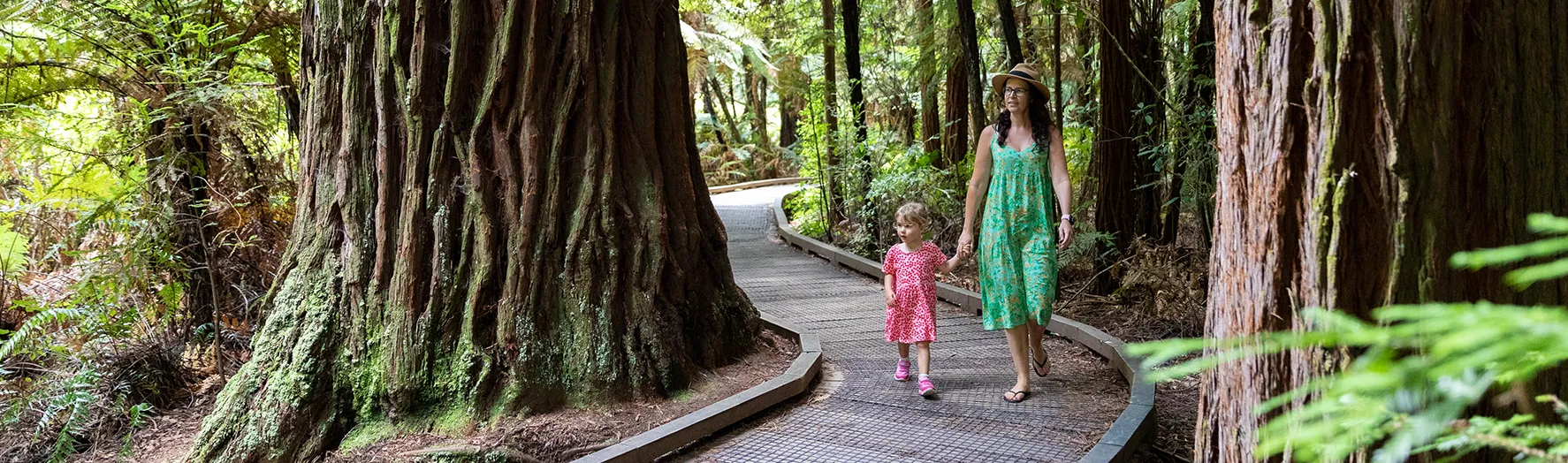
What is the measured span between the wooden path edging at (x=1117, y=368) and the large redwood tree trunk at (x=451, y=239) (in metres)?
2.74

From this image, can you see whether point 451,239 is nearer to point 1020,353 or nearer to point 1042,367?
point 1020,353

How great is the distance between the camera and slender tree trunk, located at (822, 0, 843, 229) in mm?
14500

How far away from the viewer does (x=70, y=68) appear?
8383mm

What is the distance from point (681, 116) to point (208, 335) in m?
4.58

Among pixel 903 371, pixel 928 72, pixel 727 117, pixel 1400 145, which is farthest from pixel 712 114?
pixel 1400 145

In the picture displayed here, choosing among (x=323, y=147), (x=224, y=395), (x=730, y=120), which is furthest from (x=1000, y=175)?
(x=730, y=120)

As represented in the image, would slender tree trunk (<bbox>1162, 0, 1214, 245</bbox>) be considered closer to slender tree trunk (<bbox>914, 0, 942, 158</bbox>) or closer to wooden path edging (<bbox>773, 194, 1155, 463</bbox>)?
wooden path edging (<bbox>773, 194, 1155, 463</bbox>)

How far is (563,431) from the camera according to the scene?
229 inches

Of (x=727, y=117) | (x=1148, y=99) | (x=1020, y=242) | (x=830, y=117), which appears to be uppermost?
(x=727, y=117)

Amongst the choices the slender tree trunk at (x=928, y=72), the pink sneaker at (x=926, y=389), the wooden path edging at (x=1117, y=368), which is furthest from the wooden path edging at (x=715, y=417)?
the slender tree trunk at (x=928, y=72)

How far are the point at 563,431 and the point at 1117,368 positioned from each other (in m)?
3.54

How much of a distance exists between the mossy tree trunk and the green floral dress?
3.12 m

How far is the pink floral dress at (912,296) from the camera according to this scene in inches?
248

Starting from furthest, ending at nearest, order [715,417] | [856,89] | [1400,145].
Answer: [856,89] < [715,417] < [1400,145]
